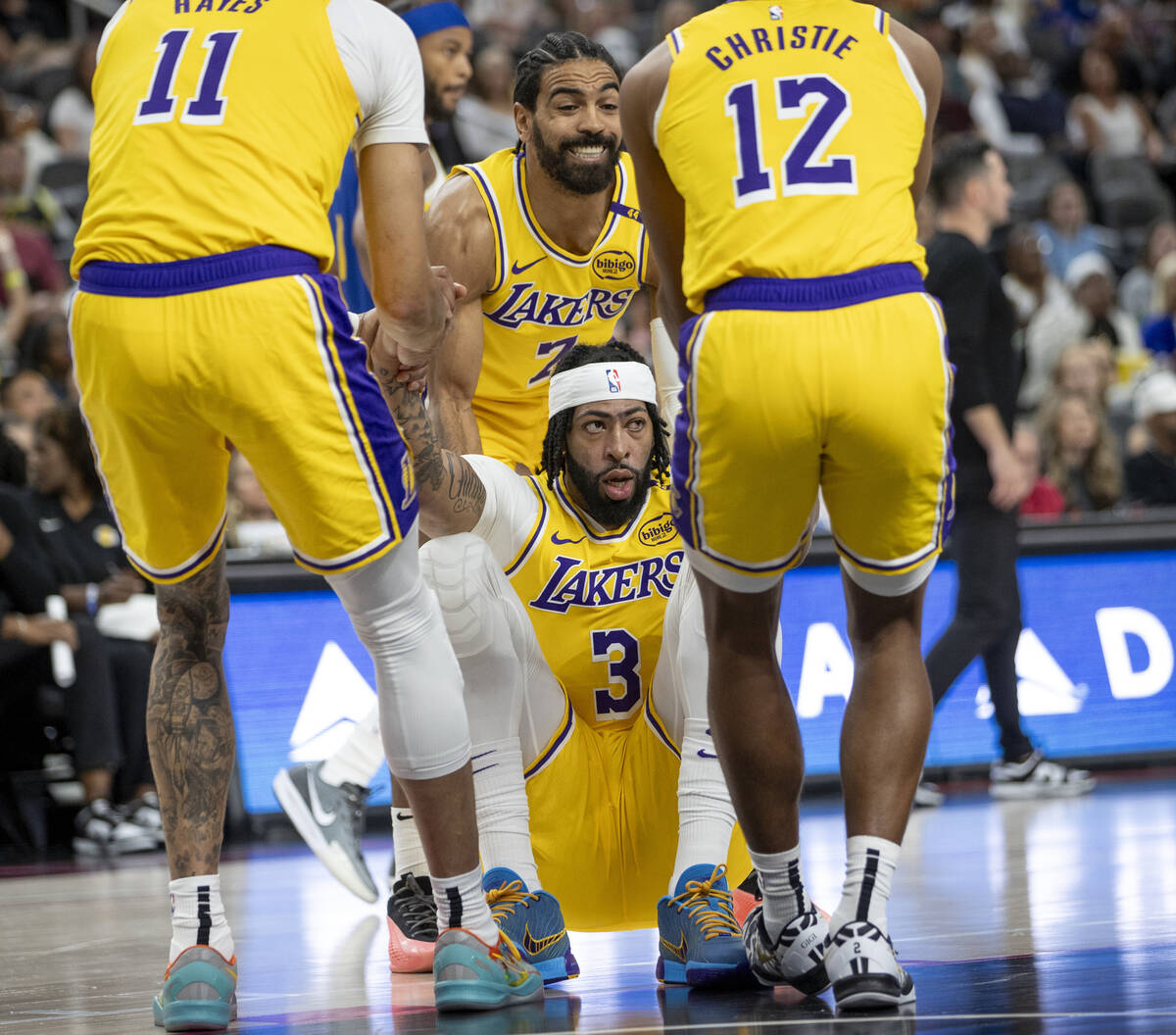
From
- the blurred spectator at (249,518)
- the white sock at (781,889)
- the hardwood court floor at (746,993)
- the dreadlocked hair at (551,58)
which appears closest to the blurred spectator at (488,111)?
the blurred spectator at (249,518)

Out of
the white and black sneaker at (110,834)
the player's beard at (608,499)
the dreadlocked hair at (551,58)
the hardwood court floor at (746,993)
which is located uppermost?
the dreadlocked hair at (551,58)

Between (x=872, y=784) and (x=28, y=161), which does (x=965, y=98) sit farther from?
(x=872, y=784)

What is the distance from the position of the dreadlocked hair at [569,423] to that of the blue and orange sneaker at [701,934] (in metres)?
1.06

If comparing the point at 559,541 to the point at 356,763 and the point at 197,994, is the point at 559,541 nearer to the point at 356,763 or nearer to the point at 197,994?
the point at 197,994

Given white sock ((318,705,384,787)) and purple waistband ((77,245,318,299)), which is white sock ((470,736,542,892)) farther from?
white sock ((318,705,384,787))

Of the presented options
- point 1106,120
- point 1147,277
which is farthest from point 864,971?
point 1106,120

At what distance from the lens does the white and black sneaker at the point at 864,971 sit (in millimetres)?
2906

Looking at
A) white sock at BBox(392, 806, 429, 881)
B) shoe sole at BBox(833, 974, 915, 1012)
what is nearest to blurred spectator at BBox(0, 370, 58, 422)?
white sock at BBox(392, 806, 429, 881)

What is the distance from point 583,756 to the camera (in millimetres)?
3893

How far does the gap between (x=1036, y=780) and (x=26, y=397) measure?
5022mm

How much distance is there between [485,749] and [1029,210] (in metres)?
11.0

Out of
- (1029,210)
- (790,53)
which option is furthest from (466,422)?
(1029,210)

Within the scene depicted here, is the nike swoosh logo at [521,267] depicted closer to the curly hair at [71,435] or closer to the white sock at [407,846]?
the white sock at [407,846]

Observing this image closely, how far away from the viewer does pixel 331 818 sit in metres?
5.25
